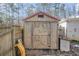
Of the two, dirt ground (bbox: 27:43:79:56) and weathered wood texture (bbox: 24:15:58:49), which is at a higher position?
weathered wood texture (bbox: 24:15:58:49)

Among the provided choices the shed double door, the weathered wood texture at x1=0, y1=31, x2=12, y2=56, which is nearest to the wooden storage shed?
the shed double door

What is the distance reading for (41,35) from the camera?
4.86ft

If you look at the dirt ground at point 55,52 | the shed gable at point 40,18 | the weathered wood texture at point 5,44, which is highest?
the shed gable at point 40,18

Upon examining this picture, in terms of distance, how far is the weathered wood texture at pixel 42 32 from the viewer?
1476mm

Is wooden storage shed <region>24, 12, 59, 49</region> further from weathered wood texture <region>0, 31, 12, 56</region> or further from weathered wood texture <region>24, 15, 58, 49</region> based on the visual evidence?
weathered wood texture <region>0, 31, 12, 56</region>

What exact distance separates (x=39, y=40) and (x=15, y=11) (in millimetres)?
306

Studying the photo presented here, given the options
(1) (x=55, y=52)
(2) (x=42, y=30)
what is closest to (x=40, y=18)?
(2) (x=42, y=30)

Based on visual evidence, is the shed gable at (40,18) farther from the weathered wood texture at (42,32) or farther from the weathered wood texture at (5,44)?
the weathered wood texture at (5,44)

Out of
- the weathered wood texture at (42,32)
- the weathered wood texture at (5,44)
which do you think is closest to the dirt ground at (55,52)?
the weathered wood texture at (42,32)

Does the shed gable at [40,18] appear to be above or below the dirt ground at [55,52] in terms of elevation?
above

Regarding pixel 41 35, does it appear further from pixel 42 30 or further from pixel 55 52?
pixel 55 52

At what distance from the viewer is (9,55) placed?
147cm

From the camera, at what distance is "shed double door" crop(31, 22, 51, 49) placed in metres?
1.48

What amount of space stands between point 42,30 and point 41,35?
42 mm
